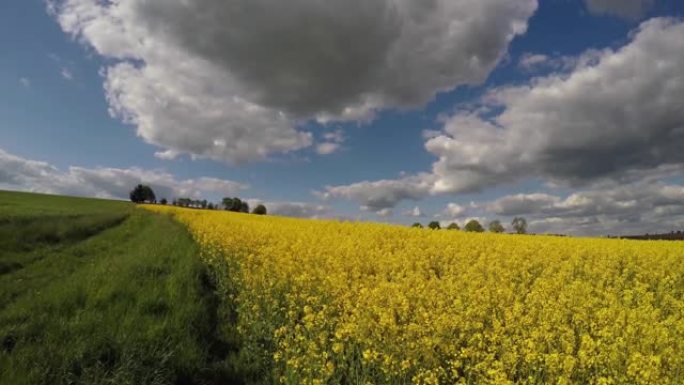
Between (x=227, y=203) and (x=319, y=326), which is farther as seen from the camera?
(x=227, y=203)

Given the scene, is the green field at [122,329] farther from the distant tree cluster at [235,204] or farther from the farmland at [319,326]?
the distant tree cluster at [235,204]

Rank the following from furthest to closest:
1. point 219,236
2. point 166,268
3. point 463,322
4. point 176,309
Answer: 1. point 219,236
2. point 166,268
3. point 176,309
4. point 463,322

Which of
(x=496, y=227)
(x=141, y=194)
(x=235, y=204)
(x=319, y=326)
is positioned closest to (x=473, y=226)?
(x=496, y=227)

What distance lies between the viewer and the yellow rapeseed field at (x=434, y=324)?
16.1 feet

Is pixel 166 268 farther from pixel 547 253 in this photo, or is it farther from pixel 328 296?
pixel 547 253

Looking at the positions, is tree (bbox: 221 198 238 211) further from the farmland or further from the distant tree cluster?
the farmland

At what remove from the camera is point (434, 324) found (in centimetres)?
575

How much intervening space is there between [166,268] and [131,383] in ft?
19.3

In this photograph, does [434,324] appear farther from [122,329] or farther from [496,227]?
[496,227]

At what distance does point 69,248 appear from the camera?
55.7 ft

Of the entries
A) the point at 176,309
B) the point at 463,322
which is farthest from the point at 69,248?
the point at 463,322

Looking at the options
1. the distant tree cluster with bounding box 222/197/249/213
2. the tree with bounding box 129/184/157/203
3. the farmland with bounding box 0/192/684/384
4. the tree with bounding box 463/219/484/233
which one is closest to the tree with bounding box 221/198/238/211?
the distant tree cluster with bounding box 222/197/249/213

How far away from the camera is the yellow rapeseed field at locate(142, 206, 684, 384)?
4.92 metres

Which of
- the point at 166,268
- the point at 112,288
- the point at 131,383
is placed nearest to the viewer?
the point at 131,383
